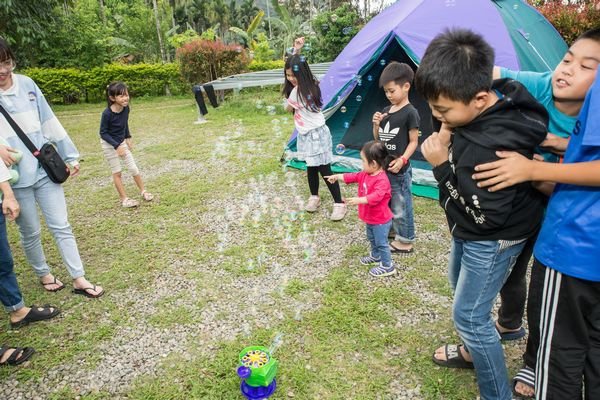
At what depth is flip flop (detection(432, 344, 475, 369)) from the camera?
7.30 feet

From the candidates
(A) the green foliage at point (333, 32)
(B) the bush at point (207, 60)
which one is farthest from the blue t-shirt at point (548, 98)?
(A) the green foliage at point (333, 32)

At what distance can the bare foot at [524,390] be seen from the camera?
2.00 m

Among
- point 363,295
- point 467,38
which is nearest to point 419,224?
point 363,295

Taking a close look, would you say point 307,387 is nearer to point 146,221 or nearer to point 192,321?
point 192,321

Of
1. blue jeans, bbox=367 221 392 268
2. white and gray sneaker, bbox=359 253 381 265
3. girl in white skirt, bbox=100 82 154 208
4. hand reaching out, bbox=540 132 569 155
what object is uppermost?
hand reaching out, bbox=540 132 569 155

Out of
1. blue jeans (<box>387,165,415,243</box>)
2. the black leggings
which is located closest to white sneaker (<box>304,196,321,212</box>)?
the black leggings

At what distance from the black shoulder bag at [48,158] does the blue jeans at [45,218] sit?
123 mm

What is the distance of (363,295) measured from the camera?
116 inches

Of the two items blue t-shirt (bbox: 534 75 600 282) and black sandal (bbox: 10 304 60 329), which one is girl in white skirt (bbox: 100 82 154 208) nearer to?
black sandal (bbox: 10 304 60 329)

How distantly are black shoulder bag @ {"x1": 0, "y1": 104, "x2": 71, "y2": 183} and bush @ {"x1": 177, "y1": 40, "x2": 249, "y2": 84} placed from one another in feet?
38.9

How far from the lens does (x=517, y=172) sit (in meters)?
1.40

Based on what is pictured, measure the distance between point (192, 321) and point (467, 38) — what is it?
2462 millimetres

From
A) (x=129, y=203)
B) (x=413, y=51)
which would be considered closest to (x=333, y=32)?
(x=413, y=51)

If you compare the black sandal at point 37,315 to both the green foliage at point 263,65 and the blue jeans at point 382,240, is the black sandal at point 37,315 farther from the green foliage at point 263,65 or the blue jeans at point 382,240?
the green foliage at point 263,65
